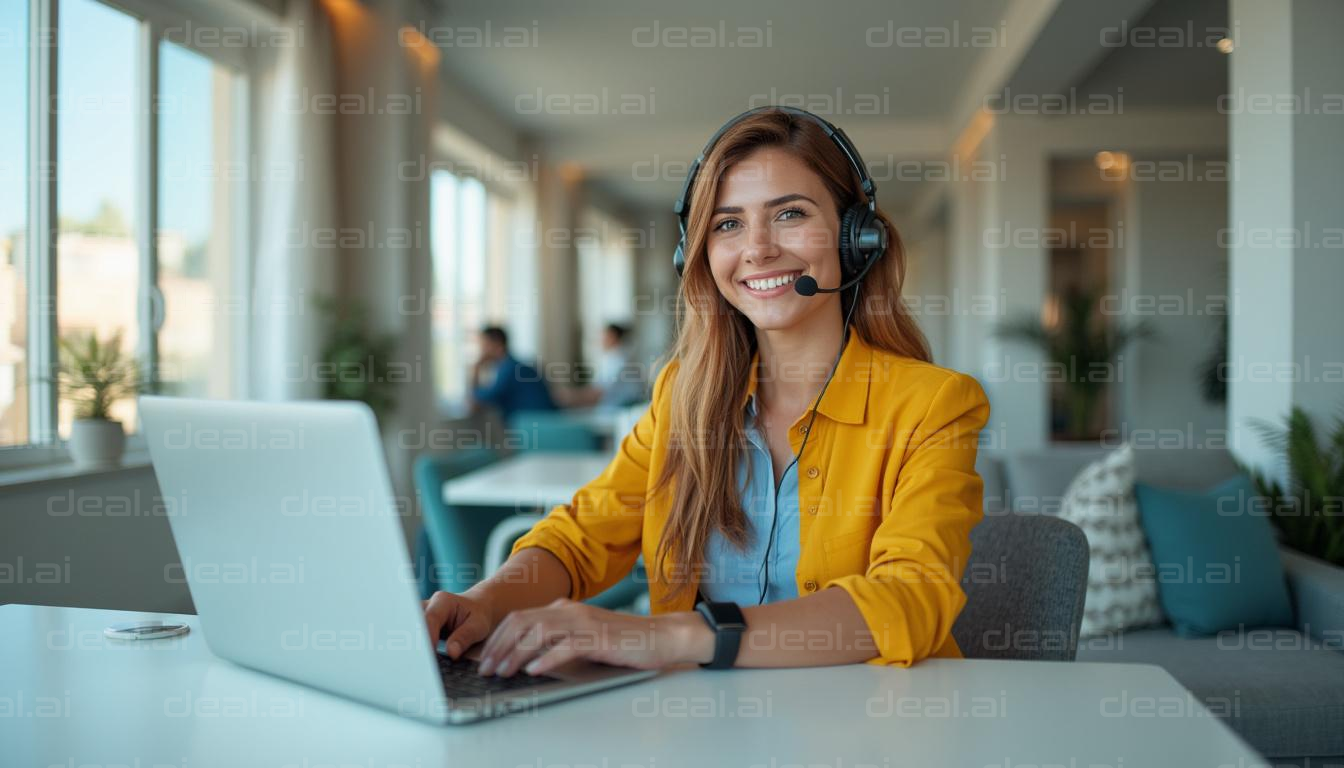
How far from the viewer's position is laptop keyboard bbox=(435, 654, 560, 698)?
94cm

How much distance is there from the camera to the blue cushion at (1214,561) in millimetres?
2541

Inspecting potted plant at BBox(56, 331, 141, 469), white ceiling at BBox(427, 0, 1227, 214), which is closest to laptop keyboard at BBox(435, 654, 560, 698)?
potted plant at BBox(56, 331, 141, 469)

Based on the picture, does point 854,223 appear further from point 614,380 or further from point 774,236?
point 614,380

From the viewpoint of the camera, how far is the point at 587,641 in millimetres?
1000

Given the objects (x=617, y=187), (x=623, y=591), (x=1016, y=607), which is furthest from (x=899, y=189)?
(x=1016, y=607)

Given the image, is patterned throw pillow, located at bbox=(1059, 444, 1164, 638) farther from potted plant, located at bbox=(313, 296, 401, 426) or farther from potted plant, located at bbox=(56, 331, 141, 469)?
potted plant, located at bbox=(313, 296, 401, 426)

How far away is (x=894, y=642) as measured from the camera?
3.49 feet

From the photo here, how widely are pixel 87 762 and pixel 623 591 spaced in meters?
2.33

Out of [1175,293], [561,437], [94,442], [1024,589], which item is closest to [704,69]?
[561,437]

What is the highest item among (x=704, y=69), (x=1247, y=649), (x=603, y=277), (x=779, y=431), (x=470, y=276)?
(x=704, y=69)

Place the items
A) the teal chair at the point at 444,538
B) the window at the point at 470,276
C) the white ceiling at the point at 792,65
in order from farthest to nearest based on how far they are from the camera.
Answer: the window at the point at 470,276 < the white ceiling at the point at 792,65 < the teal chair at the point at 444,538

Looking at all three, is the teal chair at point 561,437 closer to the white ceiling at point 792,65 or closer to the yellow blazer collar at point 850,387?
the white ceiling at point 792,65

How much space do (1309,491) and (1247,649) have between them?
784 mm

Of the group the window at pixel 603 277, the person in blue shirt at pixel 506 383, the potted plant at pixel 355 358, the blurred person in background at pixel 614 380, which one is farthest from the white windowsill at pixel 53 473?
the window at pixel 603 277
